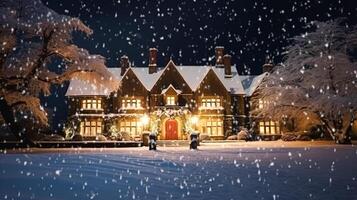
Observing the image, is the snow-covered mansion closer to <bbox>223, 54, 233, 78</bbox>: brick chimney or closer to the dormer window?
the dormer window

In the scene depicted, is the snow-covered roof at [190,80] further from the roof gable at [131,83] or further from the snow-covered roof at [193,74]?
the roof gable at [131,83]

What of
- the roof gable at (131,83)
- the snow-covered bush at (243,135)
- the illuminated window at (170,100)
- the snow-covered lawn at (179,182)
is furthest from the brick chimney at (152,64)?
the snow-covered lawn at (179,182)

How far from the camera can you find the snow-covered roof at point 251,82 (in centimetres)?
4522

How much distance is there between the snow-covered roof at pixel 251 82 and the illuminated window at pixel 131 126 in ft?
42.4

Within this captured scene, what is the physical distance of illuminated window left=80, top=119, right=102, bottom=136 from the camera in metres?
43.8

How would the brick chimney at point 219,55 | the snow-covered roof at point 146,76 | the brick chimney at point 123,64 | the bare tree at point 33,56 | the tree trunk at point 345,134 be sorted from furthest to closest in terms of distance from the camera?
the brick chimney at point 219,55, the brick chimney at point 123,64, the snow-covered roof at point 146,76, the tree trunk at point 345,134, the bare tree at point 33,56

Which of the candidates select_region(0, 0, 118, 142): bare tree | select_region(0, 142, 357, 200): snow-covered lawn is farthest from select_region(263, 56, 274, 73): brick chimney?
select_region(0, 142, 357, 200): snow-covered lawn

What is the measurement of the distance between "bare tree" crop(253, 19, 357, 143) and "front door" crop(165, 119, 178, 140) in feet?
38.1

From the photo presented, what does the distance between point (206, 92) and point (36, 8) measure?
24.3 meters

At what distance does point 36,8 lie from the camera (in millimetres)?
23875

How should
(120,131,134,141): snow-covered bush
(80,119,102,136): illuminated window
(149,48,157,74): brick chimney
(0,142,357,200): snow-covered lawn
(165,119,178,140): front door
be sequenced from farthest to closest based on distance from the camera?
1. (149,48,157,74): brick chimney
2. (80,119,102,136): illuminated window
3. (165,119,178,140): front door
4. (120,131,134,141): snow-covered bush
5. (0,142,357,200): snow-covered lawn

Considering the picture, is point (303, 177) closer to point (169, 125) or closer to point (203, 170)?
point (203, 170)

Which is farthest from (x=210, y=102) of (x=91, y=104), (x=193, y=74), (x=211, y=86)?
(x=91, y=104)

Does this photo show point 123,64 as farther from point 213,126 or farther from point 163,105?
point 213,126
